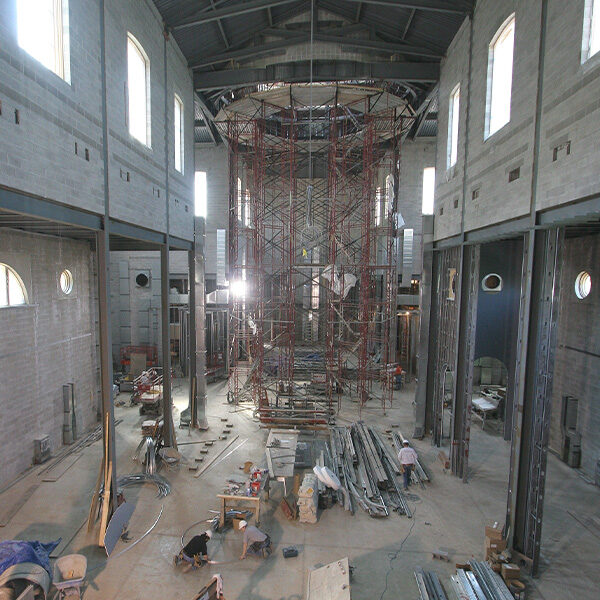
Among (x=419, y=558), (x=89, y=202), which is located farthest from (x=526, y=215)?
(x=89, y=202)

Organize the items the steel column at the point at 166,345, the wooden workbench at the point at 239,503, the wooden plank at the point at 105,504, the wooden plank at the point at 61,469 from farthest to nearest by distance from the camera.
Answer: the steel column at the point at 166,345 → the wooden plank at the point at 61,469 → the wooden workbench at the point at 239,503 → the wooden plank at the point at 105,504

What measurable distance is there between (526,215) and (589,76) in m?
2.33

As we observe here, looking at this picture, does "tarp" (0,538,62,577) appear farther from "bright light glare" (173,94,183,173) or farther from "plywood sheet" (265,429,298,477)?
"bright light glare" (173,94,183,173)

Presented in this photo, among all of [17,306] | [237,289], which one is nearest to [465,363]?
[237,289]

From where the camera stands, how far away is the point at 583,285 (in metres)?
11.3

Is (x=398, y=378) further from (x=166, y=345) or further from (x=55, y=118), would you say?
(x=55, y=118)

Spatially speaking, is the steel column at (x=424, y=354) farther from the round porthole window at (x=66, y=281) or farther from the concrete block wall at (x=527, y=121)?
the round porthole window at (x=66, y=281)

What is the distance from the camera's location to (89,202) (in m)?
7.18

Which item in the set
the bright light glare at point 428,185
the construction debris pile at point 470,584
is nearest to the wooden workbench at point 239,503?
the construction debris pile at point 470,584

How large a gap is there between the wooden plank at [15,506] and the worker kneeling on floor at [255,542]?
198 inches

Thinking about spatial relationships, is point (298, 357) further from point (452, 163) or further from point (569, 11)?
point (569, 11)

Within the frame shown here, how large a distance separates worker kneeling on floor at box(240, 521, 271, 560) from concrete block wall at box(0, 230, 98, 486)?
252 inches

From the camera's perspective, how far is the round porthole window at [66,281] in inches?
483

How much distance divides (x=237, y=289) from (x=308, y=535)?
11.2m
